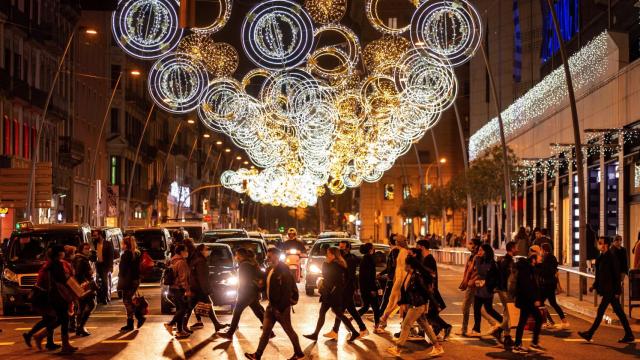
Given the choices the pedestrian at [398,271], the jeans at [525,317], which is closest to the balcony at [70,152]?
the pedestrian at [398,271]

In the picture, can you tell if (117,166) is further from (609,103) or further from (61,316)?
(61,316)

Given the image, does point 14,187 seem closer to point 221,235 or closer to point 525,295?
point 221,235

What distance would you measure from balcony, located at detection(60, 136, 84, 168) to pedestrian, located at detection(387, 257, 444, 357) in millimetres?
47239

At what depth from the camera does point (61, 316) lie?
59.4ft

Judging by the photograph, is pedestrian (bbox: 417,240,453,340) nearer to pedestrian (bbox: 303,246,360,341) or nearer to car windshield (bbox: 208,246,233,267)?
pedestrian (bbox: 303,246,360,341)

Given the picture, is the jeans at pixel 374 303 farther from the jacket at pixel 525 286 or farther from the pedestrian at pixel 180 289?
the jacket at pixel 525 286

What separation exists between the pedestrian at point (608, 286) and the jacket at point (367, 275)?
394cm

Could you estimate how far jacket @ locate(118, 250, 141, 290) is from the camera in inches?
851

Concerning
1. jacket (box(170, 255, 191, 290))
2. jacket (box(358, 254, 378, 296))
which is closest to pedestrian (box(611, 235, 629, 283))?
jacket (box(358, 254, 378, 296))

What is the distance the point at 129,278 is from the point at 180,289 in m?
1.97

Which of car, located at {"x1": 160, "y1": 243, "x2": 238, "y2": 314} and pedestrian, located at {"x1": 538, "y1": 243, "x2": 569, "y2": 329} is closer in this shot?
pedestrian, located at {"x1": 538, "y1": 243, "x2": 569, "y2": 329}

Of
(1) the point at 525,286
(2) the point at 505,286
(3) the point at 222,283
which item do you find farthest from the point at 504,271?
(3) the point at 222,283

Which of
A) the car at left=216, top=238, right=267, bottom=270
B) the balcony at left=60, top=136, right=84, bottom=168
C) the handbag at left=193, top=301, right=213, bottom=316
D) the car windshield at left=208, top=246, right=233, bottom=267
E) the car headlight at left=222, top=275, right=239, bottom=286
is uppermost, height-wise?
the balcony at left=60, top=136, right=84, bottom=168

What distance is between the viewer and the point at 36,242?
2741 centimetres
